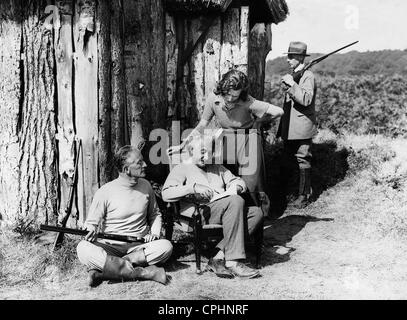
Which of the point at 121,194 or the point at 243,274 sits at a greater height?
the point at 121,194

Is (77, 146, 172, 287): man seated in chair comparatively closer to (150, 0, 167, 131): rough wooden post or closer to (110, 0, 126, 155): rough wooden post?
(110, 0, 126, 155): rough wooden post

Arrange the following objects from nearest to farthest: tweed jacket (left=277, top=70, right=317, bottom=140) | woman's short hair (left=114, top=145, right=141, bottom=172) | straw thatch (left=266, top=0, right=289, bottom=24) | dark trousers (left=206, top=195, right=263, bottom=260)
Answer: woman's short hair (left=114, top=145, right=141, bottom=172) → dark trousers (left=206, top=195, right=263, bottom=260) → tweed jacket (left=277, top=70, right=317, bottom=140) → straw thatch (left=266, top=0, right=289, bottom=24)

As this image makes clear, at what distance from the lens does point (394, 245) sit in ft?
19.9

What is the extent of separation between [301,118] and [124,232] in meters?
3.35

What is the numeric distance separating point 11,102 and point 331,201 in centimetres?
444

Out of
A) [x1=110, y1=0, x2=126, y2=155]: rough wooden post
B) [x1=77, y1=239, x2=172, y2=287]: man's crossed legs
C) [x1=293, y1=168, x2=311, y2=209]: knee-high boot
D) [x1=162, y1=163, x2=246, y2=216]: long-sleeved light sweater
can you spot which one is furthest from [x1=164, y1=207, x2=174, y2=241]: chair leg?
[x1=293, y1=168, x2=311, y2=209]: knee-high boot

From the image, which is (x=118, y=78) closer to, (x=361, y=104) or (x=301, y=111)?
(x=301, y=111)

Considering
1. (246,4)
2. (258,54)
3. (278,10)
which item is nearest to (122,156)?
(246,4)

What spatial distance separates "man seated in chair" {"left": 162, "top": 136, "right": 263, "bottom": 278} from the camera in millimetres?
5184

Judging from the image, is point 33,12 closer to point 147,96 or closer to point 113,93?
point 113,93

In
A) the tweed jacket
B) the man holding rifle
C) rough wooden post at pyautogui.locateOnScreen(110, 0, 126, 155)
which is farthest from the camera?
the man holding rifle

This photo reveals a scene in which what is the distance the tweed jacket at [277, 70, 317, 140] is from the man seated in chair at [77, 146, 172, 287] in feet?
9.53

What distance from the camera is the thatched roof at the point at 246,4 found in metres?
6.66
